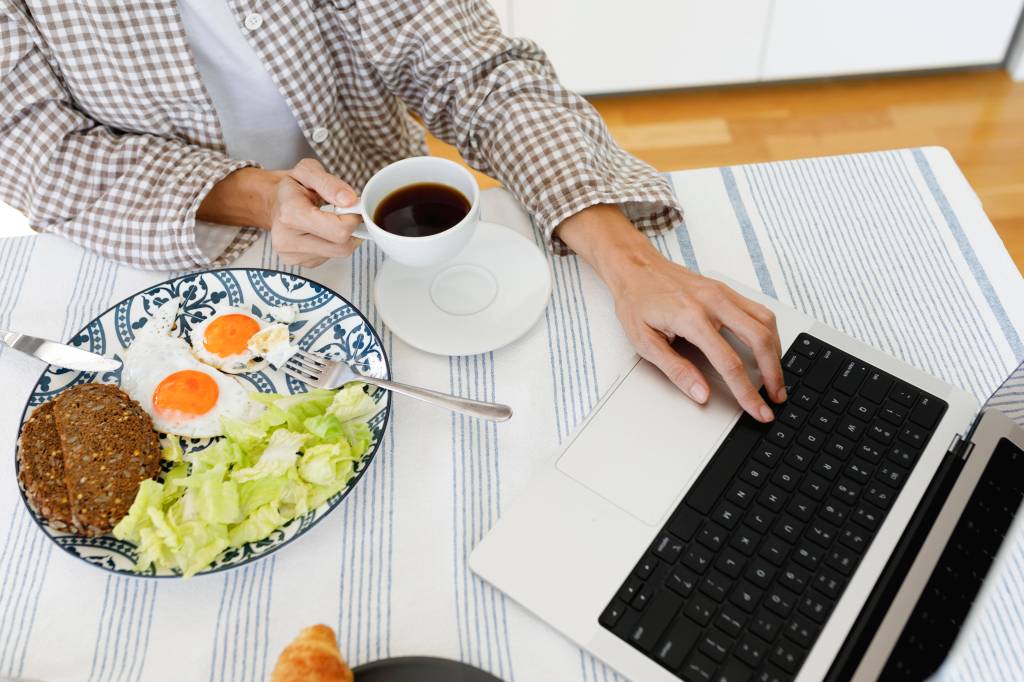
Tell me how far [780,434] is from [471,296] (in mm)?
389

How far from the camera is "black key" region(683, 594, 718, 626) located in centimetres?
71

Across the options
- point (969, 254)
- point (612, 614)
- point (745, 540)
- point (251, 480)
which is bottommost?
point (251, 480)

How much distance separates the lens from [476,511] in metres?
0.81

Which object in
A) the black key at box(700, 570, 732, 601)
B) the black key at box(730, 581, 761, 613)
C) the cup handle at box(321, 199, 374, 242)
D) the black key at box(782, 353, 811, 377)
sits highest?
the black key at box(782, 353, 811, 377)

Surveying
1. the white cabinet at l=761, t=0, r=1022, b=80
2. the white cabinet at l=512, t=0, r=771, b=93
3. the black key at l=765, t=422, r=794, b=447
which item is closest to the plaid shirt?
the black key at l=765, t=422, r=794, b=447

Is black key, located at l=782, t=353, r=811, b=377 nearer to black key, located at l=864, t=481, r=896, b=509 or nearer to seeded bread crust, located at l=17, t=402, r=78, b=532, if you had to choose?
black key, located at l=864, t=481, r=896, b=509

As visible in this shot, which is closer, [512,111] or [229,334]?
[229,334]

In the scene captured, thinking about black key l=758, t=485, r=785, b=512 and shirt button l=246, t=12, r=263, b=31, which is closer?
black key l=758, t=485, r=785, b=512

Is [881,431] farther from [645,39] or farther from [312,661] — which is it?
[645,39]

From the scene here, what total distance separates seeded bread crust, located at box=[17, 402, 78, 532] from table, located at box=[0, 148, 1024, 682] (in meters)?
0.06

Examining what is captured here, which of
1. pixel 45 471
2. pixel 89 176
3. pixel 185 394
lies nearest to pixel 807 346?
pixel 185 394

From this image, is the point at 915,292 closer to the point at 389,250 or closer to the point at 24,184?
the point at 389,250

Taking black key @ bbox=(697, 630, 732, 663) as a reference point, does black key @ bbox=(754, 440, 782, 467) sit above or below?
above

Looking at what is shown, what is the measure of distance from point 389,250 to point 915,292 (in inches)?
25.3
